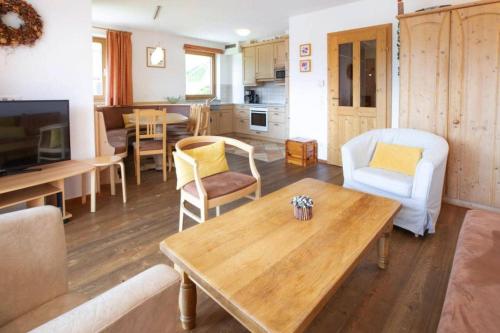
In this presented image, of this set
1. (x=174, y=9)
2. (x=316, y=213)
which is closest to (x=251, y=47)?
(x=174, y=9)

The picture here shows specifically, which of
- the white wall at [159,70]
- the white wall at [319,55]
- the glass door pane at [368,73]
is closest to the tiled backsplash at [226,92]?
the white wall at [159,70]

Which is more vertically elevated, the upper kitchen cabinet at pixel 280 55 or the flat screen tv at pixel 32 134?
the upper kitchen cabinet at pixel 280 55

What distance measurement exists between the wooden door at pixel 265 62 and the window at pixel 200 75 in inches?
52.7

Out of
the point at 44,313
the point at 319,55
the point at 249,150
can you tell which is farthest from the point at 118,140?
the point at 44,313

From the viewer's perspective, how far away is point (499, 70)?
117 inches

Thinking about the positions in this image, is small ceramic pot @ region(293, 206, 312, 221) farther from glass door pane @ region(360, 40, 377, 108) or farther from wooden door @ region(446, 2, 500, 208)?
glass door pane @ region(360, 40, 377, 108)

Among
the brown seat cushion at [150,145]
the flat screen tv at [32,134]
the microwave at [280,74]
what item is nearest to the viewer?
the flat screen tv at [32,134]

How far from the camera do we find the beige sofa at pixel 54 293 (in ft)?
2.47

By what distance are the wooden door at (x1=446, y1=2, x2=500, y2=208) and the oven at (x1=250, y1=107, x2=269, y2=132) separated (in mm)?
4603

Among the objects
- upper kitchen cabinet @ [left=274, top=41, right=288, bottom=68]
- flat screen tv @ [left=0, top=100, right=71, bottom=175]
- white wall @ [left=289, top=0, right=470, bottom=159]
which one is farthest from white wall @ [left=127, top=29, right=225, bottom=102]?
flat screen tv @ [left=0, top=100, right=71, bottom=175]

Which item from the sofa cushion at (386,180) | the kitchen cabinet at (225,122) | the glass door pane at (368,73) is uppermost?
the glass door pane at (368,73)

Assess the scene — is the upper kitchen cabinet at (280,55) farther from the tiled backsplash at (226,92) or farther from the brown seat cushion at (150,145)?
the brown seat cushion at (150,145)

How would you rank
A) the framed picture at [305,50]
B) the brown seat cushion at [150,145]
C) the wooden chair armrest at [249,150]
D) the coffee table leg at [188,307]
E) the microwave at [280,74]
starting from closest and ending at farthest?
the coffee table leg at [188,307]
the wooden chair armrest at [249,150]
the brown seat cushion at [150,145]
the framed picture at [305,50]
the microwave at [280,74]

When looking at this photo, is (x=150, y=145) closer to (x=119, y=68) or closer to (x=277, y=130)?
(x=119, y=68)
